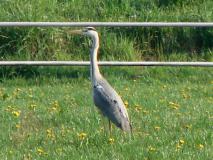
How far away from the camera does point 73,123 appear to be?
10.2 m

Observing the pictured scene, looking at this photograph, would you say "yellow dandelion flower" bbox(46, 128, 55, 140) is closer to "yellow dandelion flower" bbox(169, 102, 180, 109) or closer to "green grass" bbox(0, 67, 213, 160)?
"green grass" bbox(0, 67, 213, 160)

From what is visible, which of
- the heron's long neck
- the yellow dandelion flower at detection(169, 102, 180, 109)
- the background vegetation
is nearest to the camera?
the heron's long neck

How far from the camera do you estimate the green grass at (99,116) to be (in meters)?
8.64

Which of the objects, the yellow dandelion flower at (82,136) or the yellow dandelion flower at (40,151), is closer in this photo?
the yellow dandelion flower at (40,151)

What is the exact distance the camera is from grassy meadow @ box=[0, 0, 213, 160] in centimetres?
887

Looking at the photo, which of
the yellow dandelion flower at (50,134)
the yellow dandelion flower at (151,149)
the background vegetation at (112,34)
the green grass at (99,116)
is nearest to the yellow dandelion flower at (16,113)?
the green grass at (99,116)

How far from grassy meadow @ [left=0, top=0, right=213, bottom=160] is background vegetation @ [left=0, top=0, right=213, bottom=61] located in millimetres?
18

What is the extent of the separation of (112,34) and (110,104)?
582 centimetres

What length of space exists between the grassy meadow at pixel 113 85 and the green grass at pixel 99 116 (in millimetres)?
13

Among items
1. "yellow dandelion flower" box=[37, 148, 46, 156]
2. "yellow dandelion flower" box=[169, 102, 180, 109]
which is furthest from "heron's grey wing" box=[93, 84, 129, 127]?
"yellow dandelion flower" box=[169, 102, 180, 109]

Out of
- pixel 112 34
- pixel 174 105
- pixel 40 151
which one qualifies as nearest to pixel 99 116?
pixel 174 105

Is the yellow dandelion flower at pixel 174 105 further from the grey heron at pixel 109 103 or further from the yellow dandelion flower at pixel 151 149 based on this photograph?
the yellow dandelion flower at pixel 151 149

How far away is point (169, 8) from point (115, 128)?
23.6 ft

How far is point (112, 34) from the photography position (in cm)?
1530
